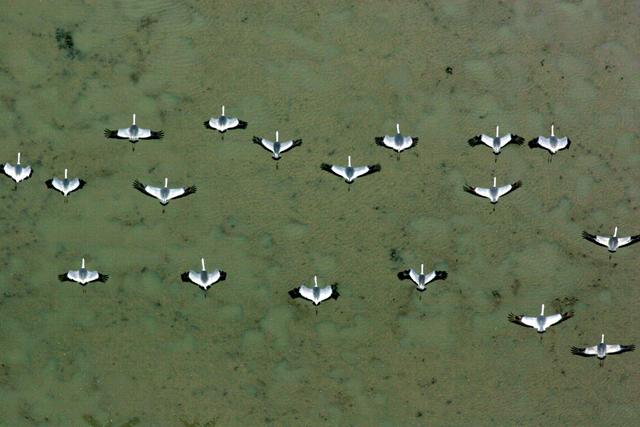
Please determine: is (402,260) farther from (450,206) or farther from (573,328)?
(573,328)

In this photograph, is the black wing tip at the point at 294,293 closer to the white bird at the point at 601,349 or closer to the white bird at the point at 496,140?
the white bird at the point at 496,140

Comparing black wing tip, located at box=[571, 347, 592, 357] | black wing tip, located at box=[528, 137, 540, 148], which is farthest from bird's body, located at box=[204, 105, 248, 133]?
black wing tip, located at box=[571, 347, 592, 357]

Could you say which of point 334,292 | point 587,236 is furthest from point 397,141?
point 587,236

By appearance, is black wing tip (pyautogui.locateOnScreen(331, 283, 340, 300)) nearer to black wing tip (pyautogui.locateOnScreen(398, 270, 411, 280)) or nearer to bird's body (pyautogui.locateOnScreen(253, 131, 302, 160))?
black wing tip (pyautogui.locateOnScreen(398, 270, 411, 280))

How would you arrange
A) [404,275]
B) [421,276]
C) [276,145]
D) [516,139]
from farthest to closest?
[516,139] < [276,145] < [404,275] < [421,276]

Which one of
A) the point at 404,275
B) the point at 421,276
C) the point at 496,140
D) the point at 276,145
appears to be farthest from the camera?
the point at 496,140

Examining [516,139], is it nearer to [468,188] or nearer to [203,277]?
[468,188]

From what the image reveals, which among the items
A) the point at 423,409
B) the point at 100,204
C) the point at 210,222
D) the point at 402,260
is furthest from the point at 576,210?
the point at 100,204
